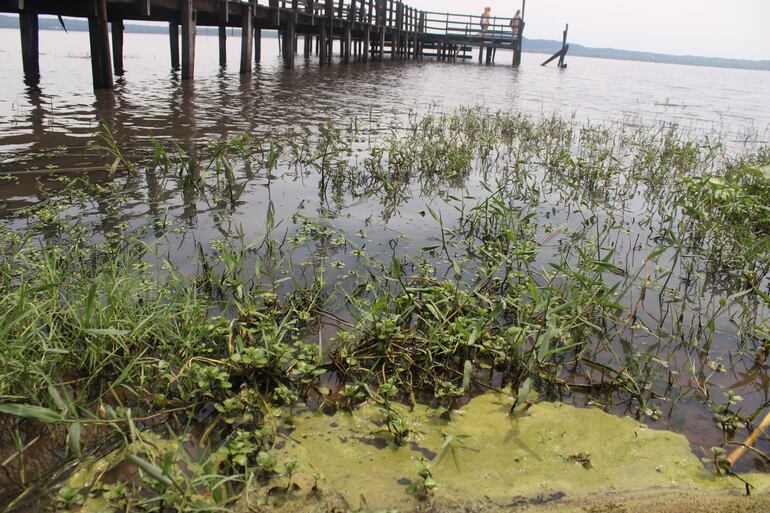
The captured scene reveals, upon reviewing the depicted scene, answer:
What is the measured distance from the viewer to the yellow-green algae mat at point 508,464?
1837mm

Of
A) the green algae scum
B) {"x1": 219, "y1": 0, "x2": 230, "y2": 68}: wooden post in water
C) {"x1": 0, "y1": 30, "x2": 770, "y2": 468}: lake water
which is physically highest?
{"x1": 219, "y1": 0, "x2": 230, "y2": 68}: wooden post in water

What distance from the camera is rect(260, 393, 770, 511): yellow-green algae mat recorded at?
1.84 m

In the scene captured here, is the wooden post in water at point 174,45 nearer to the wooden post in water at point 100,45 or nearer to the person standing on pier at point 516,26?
the wooden post in water at point 100,45

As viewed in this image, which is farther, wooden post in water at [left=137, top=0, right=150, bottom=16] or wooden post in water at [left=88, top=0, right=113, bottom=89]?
wooden post in water at [left=137, top=0, right=150, bottom=16]

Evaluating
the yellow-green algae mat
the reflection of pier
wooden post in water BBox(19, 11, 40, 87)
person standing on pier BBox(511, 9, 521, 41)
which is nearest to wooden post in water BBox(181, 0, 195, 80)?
the reflection of pier

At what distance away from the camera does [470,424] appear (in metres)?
2.24

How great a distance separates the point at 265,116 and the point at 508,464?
27.0 feet

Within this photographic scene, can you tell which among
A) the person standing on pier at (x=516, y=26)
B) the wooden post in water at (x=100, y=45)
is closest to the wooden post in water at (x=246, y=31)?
the wooden post in water at (x=100, y=45)

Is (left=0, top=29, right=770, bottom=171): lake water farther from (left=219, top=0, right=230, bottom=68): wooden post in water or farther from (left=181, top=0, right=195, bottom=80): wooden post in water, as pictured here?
(left=219, top=0, right=230, bottom=68): wooden post in water

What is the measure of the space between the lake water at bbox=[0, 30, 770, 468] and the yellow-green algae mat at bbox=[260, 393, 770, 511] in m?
0.32

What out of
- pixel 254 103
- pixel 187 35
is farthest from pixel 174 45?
pixel 254 103

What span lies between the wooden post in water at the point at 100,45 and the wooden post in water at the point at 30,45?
161cm

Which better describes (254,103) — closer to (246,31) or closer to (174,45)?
(246,31)

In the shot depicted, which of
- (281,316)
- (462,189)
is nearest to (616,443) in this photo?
(281,316)
